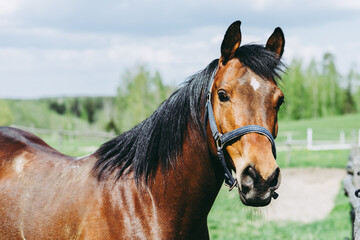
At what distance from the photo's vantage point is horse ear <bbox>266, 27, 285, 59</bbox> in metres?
2.78

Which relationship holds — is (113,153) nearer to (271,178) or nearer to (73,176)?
(73,176)

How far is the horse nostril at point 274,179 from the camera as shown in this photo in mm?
2186

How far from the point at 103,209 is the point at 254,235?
6.07 m

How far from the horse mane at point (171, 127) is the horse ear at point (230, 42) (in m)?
0.05

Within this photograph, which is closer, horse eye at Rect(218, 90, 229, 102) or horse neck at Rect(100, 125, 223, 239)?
horse eye at Rect(218, 90, 229, 102)

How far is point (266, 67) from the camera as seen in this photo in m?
2.57

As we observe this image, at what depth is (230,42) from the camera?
104 inches

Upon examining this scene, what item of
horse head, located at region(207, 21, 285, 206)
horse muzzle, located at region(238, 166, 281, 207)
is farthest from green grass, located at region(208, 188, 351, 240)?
horse muzzle, located at region(238, 166, 281, 207)

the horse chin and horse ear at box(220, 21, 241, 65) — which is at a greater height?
horse ear at box(220, 21, 241, 65)

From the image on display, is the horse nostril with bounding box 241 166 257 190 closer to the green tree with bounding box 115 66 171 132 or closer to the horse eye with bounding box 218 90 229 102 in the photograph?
the horse eye with bounding box 218 90 229 102

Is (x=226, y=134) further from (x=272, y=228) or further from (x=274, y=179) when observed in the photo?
(x=272, y=228)

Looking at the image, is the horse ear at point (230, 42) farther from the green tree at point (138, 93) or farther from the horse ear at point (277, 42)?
the green tree at point (138, 93)

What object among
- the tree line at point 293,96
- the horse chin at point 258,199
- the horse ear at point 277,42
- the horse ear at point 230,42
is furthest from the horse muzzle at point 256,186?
the tree line at point 293,96

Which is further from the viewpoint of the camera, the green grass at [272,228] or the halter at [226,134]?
the green grass at [272,228]
